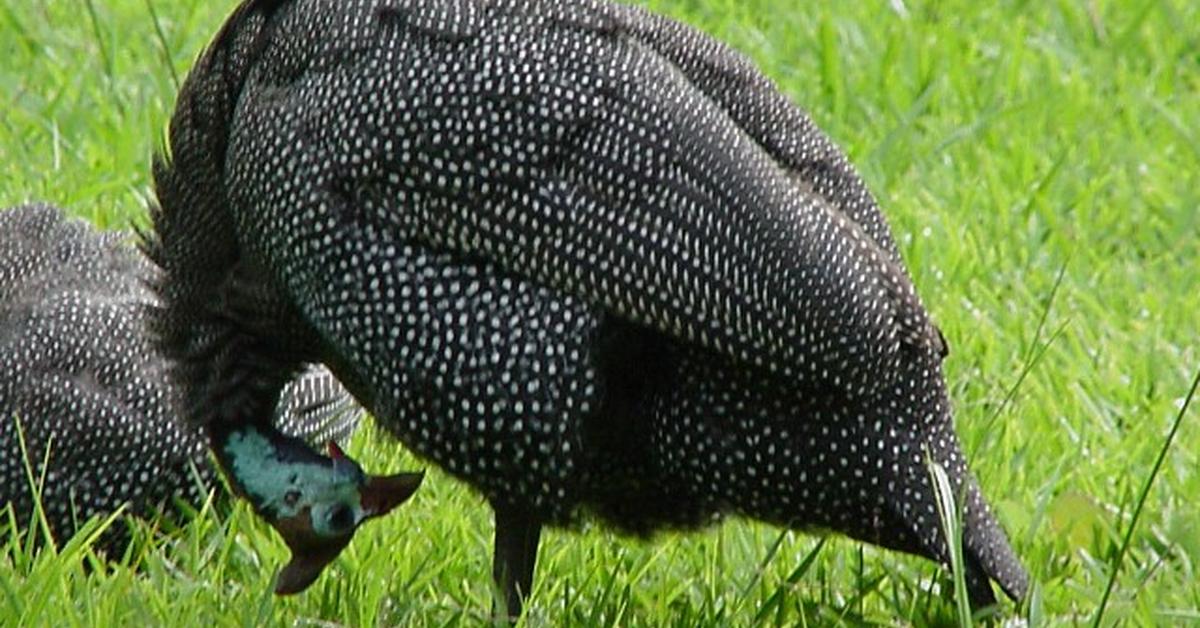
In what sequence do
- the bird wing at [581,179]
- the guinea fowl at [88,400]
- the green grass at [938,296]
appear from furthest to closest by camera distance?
the guinea fowl at [88,400] → the green grass at [938,296] → the bird wing at [581,179]

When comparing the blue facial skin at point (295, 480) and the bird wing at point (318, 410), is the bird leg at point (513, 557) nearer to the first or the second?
the blue facial skin at point (295, 480)

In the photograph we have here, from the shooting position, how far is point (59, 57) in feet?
22.0

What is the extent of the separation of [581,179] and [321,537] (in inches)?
30.2

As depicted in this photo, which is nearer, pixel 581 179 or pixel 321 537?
pixel 581 179

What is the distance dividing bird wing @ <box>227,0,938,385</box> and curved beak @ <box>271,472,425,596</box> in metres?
0.43

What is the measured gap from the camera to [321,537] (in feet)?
13.6

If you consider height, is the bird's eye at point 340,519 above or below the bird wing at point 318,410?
below

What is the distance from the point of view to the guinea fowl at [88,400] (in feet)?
16.0

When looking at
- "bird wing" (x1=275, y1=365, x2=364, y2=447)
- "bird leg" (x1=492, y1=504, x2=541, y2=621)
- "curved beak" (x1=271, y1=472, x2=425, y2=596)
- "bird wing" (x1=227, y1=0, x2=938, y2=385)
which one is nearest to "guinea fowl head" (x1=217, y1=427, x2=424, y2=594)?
"curved beak" (x1=271, y1=472, x2=425, y2=596)

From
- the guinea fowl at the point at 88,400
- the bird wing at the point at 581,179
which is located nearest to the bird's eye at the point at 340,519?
the bird wing at the point at 581,179

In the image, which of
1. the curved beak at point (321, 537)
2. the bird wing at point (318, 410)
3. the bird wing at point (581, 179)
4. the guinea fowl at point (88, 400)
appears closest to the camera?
the bird wing at point (581, 179)

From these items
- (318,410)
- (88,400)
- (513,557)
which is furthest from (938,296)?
(88,400)

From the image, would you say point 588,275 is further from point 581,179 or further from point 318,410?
point 318,410

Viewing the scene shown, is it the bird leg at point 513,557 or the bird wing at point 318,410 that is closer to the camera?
the bird leg at point 513,557
